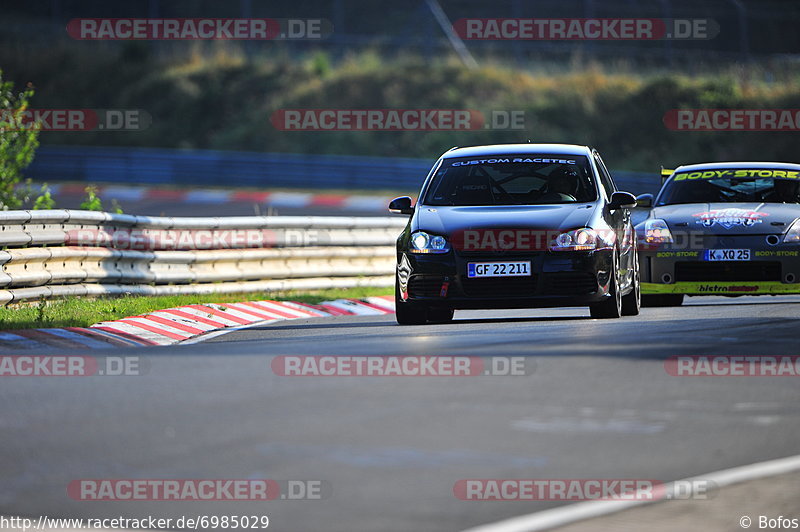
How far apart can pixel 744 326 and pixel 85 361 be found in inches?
212

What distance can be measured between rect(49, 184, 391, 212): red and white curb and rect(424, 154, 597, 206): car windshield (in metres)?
18.6

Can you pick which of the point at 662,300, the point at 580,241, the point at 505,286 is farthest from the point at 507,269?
the point at 662,300

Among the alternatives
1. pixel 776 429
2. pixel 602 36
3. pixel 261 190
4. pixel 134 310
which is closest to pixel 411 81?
pixel 602 36

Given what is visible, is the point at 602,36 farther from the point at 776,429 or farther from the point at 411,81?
the point at 776,429

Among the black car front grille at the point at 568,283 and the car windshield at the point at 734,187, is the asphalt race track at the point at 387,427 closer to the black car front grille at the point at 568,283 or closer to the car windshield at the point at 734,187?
the black car front grille at the point at 568,283

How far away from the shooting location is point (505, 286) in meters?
12.4

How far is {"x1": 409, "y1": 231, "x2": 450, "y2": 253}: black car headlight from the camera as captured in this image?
41.2 ft

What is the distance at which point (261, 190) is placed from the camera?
36781 mm

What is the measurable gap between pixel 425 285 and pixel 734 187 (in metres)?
4.38

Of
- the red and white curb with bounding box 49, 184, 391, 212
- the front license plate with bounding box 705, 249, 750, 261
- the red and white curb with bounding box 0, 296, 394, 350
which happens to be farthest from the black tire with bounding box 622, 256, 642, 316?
the red and white curb with bounding box 49, 184, 391, 212

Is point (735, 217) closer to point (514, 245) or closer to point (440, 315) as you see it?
point (514, 245)

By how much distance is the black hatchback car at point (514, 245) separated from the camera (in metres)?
12.4

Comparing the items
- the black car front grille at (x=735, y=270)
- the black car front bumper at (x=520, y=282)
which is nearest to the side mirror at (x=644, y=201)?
the black car front grille at (x=735, y=270)

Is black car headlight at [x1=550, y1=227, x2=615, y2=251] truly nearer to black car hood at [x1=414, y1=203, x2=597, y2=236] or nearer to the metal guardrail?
black car hood at [x1=414, y1=203, x2=597, y2=236]
